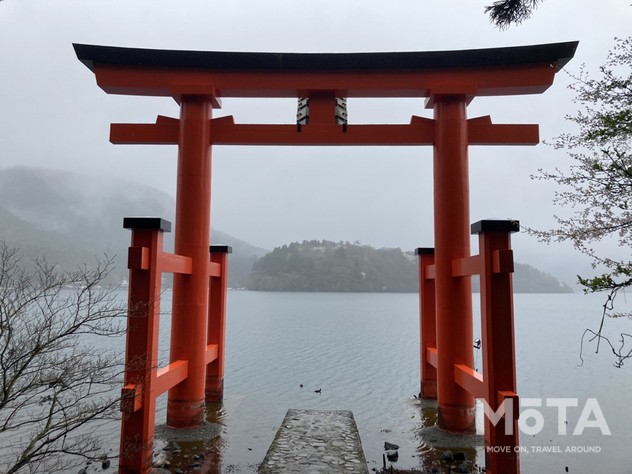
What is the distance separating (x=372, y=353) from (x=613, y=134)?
15930 millimetres

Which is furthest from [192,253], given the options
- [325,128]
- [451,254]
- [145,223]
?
[451,254]

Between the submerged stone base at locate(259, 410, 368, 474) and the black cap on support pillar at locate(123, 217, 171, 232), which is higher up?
the black cap on support pillar at locate(123, 217, 171, 232)

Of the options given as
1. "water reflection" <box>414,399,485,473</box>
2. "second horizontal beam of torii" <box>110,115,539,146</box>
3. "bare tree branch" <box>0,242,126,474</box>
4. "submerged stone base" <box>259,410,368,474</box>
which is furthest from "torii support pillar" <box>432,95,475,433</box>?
"bare tree branch" <box>0,242,126,474</box>

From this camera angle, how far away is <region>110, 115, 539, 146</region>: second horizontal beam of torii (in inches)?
281

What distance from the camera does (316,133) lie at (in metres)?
7.26

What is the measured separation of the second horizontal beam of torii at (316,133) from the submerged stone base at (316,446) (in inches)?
184

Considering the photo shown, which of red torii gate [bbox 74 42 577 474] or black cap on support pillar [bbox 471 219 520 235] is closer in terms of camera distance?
black cap on support pillar [bbox 471 219 520 235]

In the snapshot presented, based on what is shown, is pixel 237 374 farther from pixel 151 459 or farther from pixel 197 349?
pixel 151 459

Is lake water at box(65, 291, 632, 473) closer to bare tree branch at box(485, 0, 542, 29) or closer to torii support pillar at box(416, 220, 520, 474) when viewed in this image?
torii support pillar at box(416, 220, 520, 474)

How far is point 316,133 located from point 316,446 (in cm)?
489

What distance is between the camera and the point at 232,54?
7109mm

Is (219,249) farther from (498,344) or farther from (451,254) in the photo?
(498,344)

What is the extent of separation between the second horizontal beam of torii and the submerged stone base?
4.67 m

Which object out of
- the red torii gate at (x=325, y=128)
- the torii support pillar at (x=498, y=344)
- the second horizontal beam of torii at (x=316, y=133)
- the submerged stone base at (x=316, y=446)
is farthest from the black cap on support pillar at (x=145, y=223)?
the torii support pillar at (x=498, y=344)
